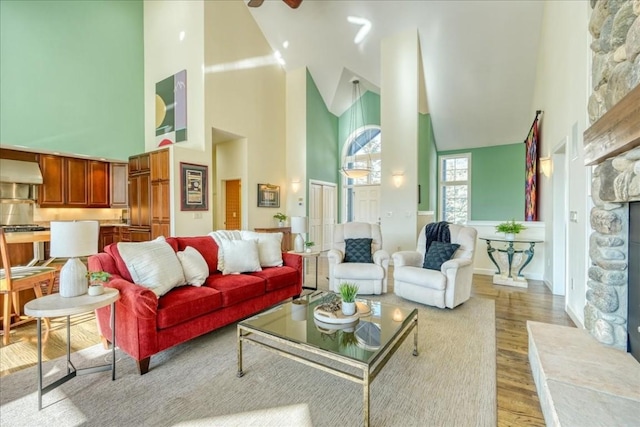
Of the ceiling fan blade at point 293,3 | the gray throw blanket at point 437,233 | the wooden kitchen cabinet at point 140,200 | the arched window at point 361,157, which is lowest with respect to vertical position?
the gray throw blanket at point 437,233

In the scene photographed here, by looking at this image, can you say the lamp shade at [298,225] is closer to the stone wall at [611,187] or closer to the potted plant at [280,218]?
the potted plant at [280,218]

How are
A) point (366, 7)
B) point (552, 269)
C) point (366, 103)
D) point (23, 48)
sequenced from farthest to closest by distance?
1. point (366, 103)
2. point (366, 7)
3. point (23, 48)
4. point (552, 269)

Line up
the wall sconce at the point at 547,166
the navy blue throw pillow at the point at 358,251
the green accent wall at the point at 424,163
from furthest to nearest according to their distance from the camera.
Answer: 1. the green accent wall at the point at 424,163
2. the wall sconce at the point at 547,166
3. the navy blue throw pillow at the point at 358,251

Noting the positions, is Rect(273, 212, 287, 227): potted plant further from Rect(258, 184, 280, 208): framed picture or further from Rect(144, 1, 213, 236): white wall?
Rect(144, 1, 213, 236): white wall

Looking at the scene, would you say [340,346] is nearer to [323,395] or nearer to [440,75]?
[323,395]

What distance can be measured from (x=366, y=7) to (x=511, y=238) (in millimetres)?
5083

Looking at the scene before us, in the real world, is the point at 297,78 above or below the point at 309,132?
above

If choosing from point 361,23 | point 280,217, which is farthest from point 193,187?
point 361,23

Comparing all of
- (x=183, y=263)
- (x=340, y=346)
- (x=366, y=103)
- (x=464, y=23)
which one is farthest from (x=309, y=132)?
(x=340, y=346)

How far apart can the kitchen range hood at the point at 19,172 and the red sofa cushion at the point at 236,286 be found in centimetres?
484

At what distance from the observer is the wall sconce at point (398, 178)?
612cm

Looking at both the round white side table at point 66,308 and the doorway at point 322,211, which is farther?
the doorway at point 322,211

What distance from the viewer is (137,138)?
6.81 meters

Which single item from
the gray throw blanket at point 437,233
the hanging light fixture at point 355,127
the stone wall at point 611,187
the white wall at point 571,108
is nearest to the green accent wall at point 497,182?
the hanging light fixture at point 355,127
